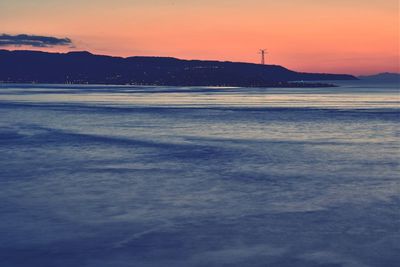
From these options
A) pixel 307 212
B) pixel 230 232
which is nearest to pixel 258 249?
pixel 230 232

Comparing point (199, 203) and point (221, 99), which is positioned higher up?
point (199, 203)

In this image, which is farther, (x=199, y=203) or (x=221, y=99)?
(x=221, y=99)

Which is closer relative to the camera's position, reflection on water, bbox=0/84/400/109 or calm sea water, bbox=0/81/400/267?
calm sea water, bbox=0/81/400/267

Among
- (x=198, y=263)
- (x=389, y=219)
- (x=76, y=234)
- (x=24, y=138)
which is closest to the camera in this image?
(x=198, y=263)

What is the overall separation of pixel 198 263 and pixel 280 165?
962 centimetres

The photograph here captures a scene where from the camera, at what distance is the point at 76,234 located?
9.70 m

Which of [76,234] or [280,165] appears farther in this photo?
[280,165]

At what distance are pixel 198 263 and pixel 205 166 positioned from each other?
9140mm

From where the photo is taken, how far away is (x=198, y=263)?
27.2ft

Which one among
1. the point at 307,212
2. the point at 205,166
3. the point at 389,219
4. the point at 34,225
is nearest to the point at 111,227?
the point at 34,225

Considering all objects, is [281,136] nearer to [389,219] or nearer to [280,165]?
[280,165]

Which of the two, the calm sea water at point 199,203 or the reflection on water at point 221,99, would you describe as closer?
the calm sea water at point 199,203

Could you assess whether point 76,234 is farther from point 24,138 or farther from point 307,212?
point 24,138

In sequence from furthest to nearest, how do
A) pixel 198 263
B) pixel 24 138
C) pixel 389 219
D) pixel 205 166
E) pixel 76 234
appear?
pixel 24 138 < pixel 205 166 < pixel 389 219 < pixel 76 234 < pixel 198 263
